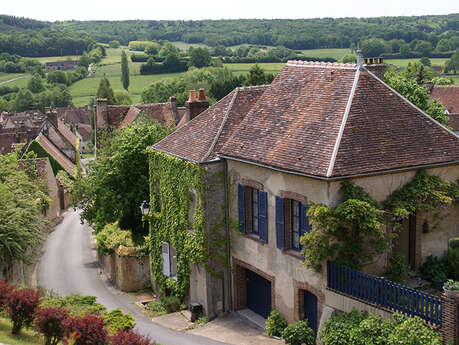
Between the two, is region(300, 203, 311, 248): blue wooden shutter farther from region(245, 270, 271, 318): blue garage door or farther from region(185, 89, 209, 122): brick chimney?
region(185, 89, 209, 122): brick chimney

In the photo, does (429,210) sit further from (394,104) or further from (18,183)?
(18,183)

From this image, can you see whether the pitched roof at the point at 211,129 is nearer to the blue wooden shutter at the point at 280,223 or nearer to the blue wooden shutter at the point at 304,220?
the blue wooden shutter at the point at 280,223

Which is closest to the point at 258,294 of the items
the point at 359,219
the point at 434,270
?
the point at 434,270

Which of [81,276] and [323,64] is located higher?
[323,64]

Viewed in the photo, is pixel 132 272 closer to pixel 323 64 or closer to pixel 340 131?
pixel 323 64

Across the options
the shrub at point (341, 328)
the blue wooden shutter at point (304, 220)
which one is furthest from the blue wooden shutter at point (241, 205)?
the shrub at point (341, 328)

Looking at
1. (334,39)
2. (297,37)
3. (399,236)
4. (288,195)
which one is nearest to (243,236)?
(288,195)

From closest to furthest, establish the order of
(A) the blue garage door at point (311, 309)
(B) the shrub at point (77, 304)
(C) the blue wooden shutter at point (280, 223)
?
(B) the shrub at point (77, 304), (A) the blue garage door at point (311, 309), (C) the blue wooden shutter at point (280, 223)

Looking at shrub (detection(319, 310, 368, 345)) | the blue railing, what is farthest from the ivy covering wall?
shrub (detection(319, 310, 368, 345))
